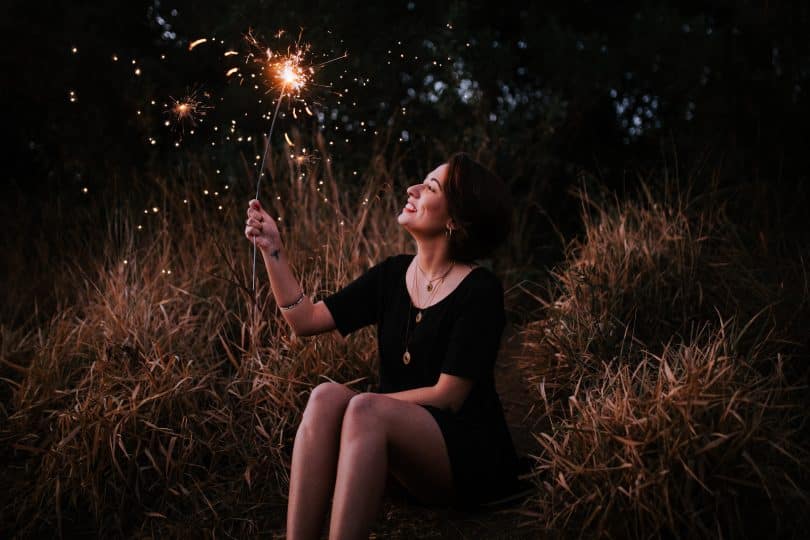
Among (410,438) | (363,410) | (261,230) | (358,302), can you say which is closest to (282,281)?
(261,230)

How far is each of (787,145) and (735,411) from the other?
11.4 ft

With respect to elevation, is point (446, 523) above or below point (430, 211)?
below

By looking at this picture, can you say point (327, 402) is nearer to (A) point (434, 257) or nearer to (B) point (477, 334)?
(B) point (477, 334)

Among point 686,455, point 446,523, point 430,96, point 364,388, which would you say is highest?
point 430,96

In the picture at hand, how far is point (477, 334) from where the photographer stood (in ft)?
8.40

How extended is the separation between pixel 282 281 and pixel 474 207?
694mm

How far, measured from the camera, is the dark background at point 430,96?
5320 mm

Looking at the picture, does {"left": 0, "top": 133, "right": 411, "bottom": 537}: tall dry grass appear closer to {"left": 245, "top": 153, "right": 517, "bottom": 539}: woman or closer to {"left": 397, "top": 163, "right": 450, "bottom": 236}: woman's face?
{"left": 245, "top": 153, "right": 517, "bottom": 539}: woman

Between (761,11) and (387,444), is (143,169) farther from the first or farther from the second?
(761,11)

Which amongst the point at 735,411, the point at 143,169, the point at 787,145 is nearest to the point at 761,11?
the point at 787,145

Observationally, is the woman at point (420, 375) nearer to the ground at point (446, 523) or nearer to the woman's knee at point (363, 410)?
the woman's knee at point (363, 410)

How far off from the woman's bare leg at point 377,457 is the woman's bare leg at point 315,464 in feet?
0.26

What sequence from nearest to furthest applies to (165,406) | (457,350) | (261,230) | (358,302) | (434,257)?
(457,350)
(261,230)
(434,257)
(358,302)
(165,406)

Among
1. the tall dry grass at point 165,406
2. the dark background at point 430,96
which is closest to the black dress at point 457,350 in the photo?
the tall dry grass at point 165,406
